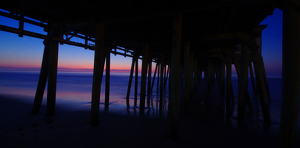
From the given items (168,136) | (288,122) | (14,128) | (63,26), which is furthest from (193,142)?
(63,26)

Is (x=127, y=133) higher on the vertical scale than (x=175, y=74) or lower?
lower

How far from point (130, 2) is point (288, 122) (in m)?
4.75

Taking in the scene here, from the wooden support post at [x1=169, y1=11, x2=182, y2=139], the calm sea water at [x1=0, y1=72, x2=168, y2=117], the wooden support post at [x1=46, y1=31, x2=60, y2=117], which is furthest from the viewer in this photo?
the calm sea water at [x1=0, y1=72, x2=168, y2=117]

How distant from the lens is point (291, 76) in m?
2.81

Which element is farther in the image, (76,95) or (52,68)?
(76,95)

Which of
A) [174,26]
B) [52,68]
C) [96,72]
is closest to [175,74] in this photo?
[174,26]

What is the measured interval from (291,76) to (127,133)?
4.29 m

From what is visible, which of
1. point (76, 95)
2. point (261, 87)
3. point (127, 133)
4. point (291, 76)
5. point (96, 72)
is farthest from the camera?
point (76, 95)

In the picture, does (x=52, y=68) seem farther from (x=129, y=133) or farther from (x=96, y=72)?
(x=129, y=133)

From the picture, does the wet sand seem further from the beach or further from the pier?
the pier

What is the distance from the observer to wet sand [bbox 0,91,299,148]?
12.8 feet

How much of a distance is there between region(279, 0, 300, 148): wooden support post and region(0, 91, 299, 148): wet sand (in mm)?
1437

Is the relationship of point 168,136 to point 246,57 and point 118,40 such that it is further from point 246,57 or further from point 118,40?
point 118,40

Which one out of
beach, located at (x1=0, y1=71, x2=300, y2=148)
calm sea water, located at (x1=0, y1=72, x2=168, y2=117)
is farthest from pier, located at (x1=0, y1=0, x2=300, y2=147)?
calm sea water, located at (x1=0, y1=72, x2=168, y2=117)
